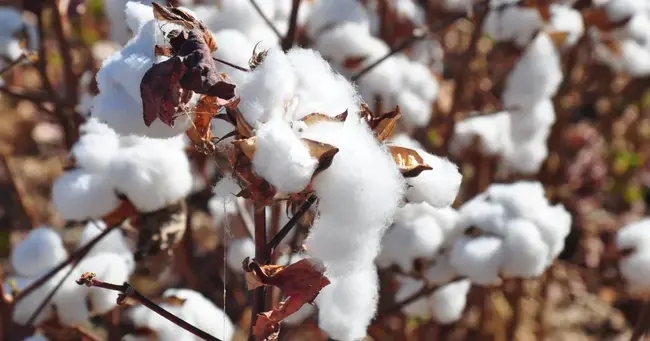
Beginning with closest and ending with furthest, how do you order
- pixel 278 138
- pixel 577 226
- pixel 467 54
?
pixel 278 138 < pixel 467 54 < pixel 577 226

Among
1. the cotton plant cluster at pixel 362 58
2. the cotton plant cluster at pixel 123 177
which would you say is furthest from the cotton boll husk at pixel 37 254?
the cotton plant cluster at pixel 362 58

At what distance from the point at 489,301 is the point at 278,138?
4.74 ft

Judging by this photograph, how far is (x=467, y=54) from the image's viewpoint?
1.95 m

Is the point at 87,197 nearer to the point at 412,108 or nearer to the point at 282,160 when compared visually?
the point at 282,160

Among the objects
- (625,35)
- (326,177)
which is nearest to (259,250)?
(326,177)

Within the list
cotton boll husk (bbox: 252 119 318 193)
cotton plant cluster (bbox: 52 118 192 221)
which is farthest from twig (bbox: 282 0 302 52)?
cotton boll husk (bbox: 252 119 318 193)

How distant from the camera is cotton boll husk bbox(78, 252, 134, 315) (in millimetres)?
1364

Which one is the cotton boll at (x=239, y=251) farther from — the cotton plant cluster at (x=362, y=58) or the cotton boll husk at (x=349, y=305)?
the cotton boll husk at (x=349, y=305)

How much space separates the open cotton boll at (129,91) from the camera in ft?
2.81

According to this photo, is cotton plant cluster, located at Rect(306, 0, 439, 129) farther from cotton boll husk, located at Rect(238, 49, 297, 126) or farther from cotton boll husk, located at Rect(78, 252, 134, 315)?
cotton boll husk, located at Rect(238, 49, 297, 126)

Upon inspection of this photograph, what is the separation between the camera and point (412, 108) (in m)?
1.86

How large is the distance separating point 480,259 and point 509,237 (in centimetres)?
7

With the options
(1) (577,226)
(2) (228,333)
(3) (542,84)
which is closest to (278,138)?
(2) (228,333)

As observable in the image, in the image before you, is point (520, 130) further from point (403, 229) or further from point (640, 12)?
point (403, 229)
